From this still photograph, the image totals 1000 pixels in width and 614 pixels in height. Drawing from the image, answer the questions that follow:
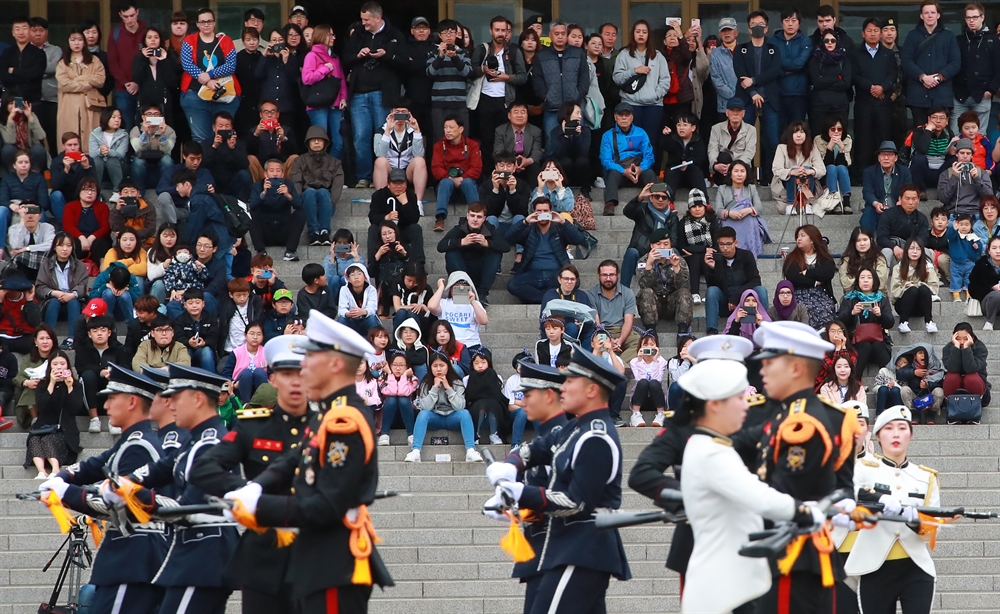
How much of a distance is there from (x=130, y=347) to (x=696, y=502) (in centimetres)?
938

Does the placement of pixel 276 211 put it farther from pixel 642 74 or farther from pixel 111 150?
pixel 642 74

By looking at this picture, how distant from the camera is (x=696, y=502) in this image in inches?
269

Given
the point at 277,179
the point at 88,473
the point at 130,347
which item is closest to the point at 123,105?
the point at 277,179

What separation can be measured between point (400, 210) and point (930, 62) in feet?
23.3

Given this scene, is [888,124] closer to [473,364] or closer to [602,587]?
Result: [473,364]

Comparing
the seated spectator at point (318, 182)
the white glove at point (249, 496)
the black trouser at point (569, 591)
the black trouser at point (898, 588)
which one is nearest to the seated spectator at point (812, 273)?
the seated spectator at point (318, 182)

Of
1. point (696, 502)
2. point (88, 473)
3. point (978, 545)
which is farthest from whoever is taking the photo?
Result: point (978, 545)

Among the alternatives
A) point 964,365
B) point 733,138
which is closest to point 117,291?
point 733,138

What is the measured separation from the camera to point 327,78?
1864cm

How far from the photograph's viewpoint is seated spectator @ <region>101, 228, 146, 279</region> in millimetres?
16422

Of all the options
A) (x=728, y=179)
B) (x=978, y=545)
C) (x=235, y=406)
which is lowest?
(x=978, y=545)

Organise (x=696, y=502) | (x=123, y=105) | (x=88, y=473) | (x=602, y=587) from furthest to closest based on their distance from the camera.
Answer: (x=123, y=105) < (x=88, y=473) < (x=602, y=587) < (x=696, y=502)

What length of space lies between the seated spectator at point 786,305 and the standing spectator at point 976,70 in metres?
4.58

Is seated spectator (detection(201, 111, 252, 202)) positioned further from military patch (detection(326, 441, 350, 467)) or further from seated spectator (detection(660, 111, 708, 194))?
military patch (detection(326, 441, 350, 467))
